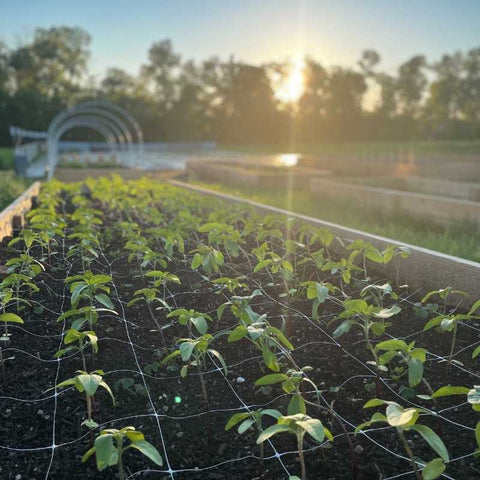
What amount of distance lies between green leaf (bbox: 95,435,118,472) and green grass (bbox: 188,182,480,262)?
10.4 feet

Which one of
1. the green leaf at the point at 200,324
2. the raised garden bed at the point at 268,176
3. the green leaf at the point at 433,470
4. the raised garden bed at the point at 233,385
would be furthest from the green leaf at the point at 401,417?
the raised garden bed at the point at 268,176

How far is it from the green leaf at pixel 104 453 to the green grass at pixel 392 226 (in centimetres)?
317

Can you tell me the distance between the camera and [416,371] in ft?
6.11

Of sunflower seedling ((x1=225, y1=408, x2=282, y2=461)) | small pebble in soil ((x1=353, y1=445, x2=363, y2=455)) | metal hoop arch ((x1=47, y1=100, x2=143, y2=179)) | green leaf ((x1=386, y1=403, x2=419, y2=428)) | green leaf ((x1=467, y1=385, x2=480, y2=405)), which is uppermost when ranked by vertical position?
metal hoop arch ((x1=47, y1=100, x2=143, y2=179))

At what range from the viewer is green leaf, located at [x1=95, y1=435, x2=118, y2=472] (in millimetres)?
1435

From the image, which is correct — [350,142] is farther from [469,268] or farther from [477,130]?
[469,268]

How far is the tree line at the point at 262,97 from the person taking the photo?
152 feet

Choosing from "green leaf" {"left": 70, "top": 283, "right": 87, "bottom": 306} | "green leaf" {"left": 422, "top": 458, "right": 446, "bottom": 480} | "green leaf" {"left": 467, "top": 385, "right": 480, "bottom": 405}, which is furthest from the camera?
"green leaf" {"left": 70, "top": 283, "right": 87, "bottom": 306}

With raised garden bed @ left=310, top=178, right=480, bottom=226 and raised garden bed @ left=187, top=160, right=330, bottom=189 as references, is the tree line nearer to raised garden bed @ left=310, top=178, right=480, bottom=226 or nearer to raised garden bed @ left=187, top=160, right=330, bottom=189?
raised garden bed @ left=187, top=160, right=330, bottom=189

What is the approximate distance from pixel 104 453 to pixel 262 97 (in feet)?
165

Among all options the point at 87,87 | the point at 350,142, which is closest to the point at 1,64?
the point at 87,87

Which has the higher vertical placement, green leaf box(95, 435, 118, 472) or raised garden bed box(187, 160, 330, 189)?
raised garden bed box(187, 160, 330, 189)

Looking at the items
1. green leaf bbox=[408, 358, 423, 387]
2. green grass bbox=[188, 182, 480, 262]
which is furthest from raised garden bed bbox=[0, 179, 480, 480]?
green grass bbox=[188, 182, 480, 262]

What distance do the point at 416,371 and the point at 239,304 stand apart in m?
0.76
